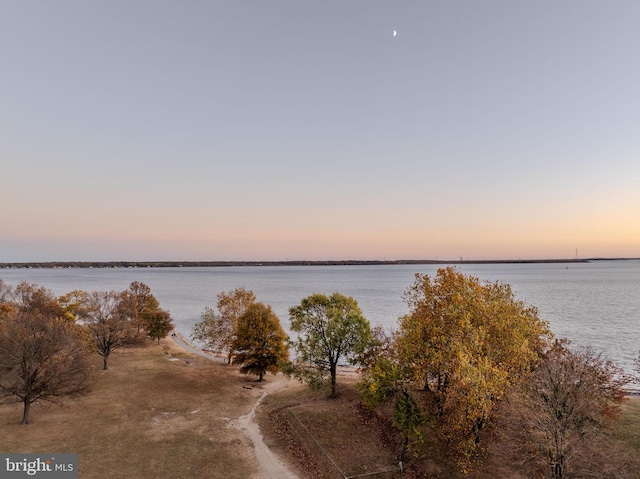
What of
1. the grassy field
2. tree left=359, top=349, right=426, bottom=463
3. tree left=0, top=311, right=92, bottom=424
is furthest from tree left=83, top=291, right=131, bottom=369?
tree left=359, top=349, right=426, bottom=463

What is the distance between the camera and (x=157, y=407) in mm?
41188

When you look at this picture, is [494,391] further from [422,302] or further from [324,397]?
[324,397]

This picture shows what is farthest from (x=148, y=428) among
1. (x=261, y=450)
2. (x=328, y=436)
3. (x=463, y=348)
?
(x=463, y=348)

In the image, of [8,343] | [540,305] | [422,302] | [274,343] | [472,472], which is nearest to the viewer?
[472,472]

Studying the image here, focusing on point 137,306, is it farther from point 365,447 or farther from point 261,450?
point 365,447

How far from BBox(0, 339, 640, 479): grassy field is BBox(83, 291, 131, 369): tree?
37.5 feet

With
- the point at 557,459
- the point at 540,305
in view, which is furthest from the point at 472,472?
the point at 540,305

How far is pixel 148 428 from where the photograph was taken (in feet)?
116

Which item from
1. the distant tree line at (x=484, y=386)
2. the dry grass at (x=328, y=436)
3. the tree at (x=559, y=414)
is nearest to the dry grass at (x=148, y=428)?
the dry grass at (x=328, y=436)

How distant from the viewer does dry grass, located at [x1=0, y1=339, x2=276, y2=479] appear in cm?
2855

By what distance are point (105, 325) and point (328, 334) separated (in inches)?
1629

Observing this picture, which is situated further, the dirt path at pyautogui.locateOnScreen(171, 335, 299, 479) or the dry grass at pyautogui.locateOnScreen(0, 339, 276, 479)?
the dry grass at pyautogui.locateOnScreen(0, 339, 276, 479)

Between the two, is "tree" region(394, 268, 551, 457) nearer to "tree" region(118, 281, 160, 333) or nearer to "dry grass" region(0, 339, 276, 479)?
"dry grass" region(0, 339, 276, 479)

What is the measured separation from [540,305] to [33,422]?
13919 cm
